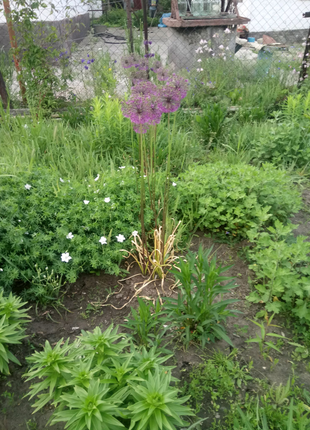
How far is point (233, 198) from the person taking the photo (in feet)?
8.19

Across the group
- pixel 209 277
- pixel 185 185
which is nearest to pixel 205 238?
pixel 185 185

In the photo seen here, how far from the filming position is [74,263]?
216cm

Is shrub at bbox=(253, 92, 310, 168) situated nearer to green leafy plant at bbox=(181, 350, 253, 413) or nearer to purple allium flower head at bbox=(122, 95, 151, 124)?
purple allium flower head at bbox=(122, 95, 151, 124)

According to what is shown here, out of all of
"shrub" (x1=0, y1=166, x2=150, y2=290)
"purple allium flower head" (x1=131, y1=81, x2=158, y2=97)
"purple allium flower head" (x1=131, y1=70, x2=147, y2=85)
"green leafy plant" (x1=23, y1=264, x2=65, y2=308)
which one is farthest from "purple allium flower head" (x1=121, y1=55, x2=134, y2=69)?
"green leafy plant" (x1=23, y1=264, x2=65, y2=308)

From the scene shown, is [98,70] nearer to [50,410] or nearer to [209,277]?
[209,277]

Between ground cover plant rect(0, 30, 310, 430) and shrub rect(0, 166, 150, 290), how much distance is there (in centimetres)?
1

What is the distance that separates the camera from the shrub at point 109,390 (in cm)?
113

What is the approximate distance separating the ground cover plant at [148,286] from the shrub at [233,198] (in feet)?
0.05

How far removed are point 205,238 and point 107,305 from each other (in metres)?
0.97

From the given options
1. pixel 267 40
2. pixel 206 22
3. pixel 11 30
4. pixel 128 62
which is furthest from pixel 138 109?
pixel 267 40

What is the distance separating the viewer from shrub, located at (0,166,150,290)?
2115 mm

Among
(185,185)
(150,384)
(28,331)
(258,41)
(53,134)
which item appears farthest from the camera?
(258,41)

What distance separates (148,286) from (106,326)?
409 mm

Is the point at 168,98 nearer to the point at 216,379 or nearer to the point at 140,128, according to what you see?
the point at 140,128
